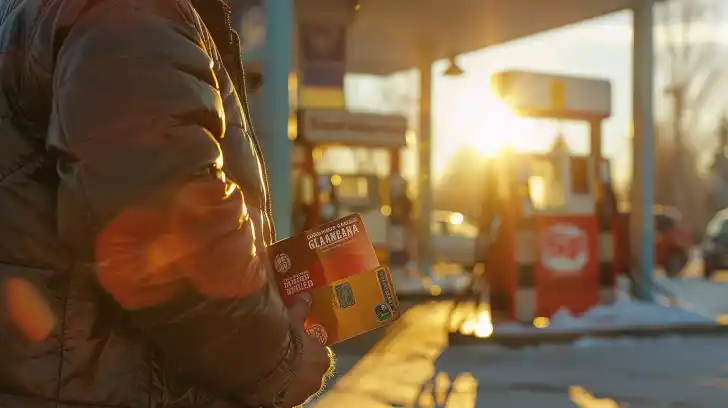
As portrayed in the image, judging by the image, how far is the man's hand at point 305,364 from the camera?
5.43ft

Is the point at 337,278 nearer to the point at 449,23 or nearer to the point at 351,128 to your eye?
the point at 351,128

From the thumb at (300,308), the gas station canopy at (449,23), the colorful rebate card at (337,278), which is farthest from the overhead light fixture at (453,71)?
the thumb at (300,308)

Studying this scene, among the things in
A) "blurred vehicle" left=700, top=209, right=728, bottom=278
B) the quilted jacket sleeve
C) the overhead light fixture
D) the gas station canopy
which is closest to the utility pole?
the gas station canopy

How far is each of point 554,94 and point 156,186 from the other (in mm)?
8852

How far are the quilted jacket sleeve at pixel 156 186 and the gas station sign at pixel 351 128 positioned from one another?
36.3ft

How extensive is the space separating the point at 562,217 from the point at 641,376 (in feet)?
8.90

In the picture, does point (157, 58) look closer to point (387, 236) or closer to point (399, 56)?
point (387, 236)

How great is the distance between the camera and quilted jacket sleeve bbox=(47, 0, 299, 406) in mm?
1372

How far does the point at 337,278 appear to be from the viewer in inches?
72.8

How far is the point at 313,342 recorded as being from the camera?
170 cm

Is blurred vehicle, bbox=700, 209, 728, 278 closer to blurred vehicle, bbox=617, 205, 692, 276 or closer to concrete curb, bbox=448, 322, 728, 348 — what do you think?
blurred vehicle, bbox=617, 205, 692, 276

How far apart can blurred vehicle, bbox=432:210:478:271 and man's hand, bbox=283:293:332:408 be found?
18.2m

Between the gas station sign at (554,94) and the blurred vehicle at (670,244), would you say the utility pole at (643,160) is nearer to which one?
the gas station sign at (554,94)

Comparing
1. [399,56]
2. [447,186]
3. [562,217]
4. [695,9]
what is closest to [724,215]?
[399,56]
